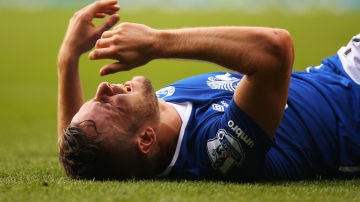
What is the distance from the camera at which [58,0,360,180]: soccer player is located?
2.22 meters

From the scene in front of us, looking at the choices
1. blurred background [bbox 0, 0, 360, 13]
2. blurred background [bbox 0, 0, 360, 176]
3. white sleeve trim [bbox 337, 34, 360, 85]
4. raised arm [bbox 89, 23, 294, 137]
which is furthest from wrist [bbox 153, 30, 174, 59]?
blurred background [bbox 0, 0, 360, 13]

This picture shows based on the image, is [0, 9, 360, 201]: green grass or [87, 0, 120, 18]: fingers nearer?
[0, 9, 360, 201]: green grass

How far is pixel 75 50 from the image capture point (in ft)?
9.68

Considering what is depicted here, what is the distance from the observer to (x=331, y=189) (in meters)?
2.33

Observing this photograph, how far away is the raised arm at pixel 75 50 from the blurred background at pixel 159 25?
5735 millimetres

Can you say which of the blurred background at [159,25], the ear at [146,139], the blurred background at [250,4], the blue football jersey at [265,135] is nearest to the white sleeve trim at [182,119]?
the blue football jersey at [265,135]

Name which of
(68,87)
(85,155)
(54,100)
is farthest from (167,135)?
(54,100)

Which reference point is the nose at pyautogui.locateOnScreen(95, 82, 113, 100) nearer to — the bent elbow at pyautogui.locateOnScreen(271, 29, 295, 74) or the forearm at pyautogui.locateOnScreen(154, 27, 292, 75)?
the forearm at pyautogui.locateOnScreen(154, 27, 292, 75)

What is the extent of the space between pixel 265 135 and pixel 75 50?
3.17 feet

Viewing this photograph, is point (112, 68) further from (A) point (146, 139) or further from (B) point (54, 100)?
(B) point (54, 100)

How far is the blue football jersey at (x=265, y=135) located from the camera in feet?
7.84

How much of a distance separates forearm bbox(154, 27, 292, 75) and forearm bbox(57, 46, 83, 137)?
0.80 metres

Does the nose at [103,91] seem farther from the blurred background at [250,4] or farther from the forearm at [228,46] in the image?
the blurred background at [250,4]

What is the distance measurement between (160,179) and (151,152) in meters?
0.11
